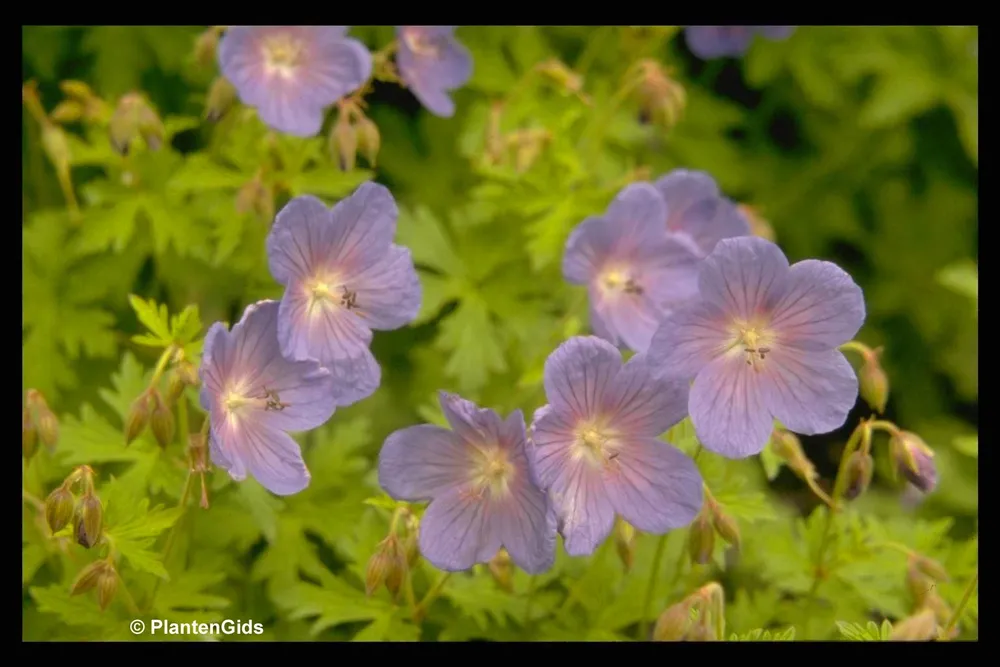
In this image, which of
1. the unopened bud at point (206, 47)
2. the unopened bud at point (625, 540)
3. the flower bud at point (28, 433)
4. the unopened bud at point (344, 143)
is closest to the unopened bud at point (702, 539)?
the unopened bud at point (625, 540)

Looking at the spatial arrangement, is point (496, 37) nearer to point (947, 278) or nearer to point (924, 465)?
point (947, 278)

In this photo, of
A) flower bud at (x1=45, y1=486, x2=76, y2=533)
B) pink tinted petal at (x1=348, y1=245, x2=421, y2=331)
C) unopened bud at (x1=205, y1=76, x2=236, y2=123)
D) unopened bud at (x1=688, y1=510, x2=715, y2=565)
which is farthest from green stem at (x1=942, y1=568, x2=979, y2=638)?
unopened bud at (x1=205, y1=76, x2=236, y2=123)

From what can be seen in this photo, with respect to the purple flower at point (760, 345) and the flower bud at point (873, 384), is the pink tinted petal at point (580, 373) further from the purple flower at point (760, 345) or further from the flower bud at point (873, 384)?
the flower bud at point (873, 384)

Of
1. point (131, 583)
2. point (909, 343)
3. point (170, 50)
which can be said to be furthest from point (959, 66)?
point (131, 583)
